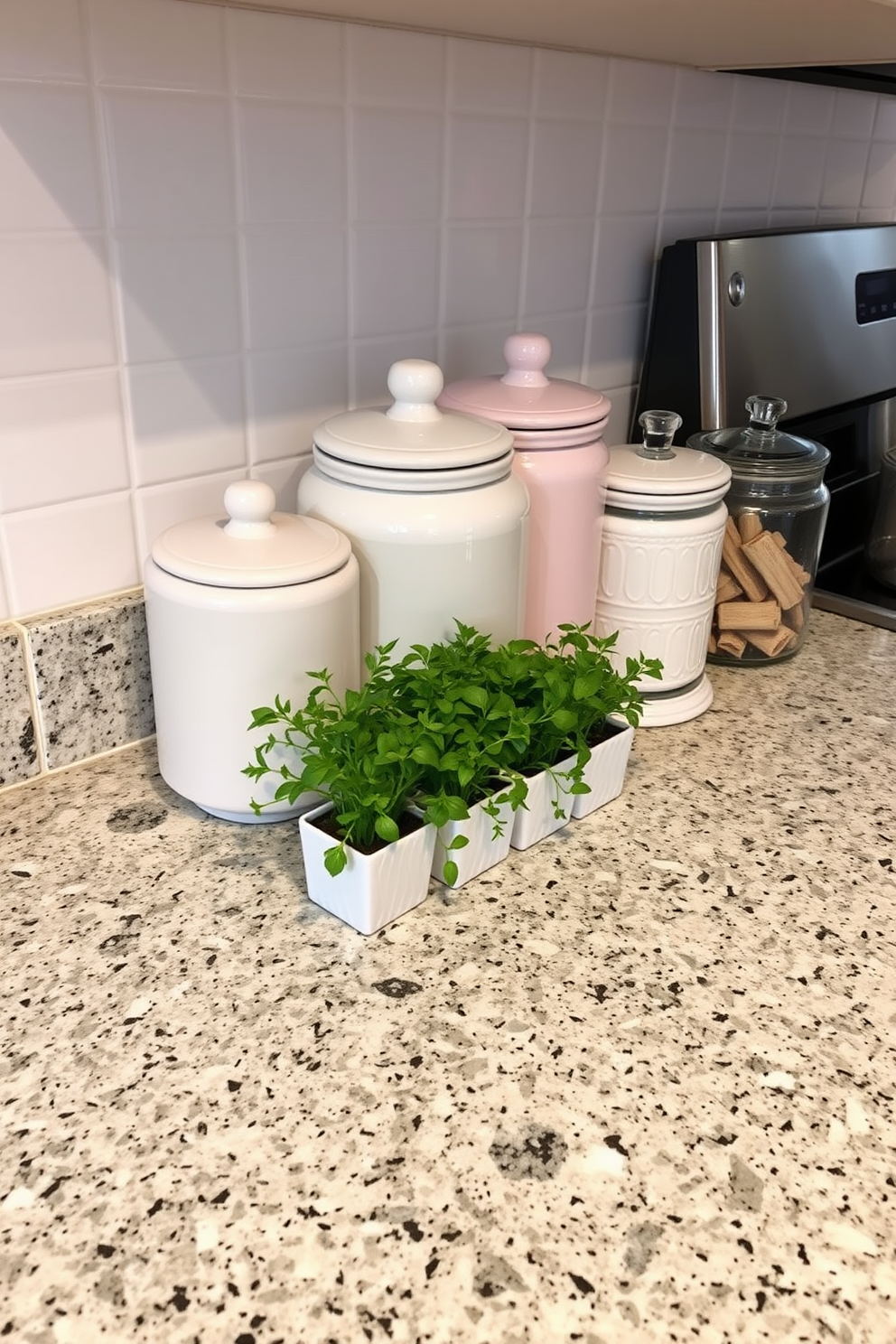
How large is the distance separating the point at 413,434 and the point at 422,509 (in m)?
0.05

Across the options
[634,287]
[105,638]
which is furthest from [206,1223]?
[634,287]

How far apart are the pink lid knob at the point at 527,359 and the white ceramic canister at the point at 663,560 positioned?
9cm

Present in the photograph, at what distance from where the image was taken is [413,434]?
72 cm

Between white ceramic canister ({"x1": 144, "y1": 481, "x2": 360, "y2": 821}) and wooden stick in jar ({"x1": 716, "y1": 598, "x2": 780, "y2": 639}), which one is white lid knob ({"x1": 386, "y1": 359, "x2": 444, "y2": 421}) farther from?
wooden stick in jar ({"x1": 716, "y1": 598, "x2": 780, "y2": 639})

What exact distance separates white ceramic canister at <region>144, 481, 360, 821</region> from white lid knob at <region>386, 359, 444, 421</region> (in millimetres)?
101

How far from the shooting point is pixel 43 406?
69cm

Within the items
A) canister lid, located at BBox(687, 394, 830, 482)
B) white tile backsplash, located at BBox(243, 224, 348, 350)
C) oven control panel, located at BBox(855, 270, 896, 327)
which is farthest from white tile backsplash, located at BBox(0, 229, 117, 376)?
oven control panel, located at BBox(855, 270, 896, 327)

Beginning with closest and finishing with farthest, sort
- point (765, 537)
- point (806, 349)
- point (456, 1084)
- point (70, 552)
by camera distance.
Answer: point (456, 1084) → point (70, 552) → point (765, 537) → point (806, 349)

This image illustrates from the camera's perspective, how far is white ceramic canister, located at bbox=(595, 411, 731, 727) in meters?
0.85

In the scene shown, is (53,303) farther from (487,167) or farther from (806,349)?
(806,349)

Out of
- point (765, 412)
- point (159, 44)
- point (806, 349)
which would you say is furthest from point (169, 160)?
point (806, 349)

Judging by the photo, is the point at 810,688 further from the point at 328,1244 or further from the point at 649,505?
the point at 328,1244

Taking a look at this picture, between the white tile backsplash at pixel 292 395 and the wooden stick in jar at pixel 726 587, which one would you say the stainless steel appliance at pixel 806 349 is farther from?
the white tile backsplash at pixel 292 395

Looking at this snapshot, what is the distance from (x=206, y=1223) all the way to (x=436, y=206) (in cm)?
73
